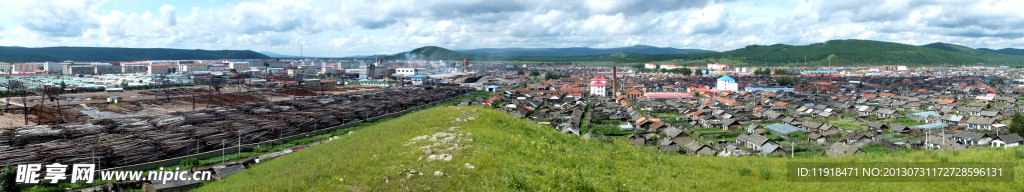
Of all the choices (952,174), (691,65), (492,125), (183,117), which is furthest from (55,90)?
(691,65)

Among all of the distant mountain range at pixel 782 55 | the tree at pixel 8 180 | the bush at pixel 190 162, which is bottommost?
the bush at pixel 190 162

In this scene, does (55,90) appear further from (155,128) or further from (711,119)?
(711,119)

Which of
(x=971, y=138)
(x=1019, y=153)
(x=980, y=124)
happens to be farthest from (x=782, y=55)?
(x=1019, y=153)

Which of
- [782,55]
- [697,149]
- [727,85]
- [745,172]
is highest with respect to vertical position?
[782,55]

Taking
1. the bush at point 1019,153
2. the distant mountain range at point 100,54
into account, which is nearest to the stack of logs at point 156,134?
the bush at point 1019,153

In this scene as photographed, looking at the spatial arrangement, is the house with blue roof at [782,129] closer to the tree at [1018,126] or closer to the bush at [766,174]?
the tree at [1018,126]

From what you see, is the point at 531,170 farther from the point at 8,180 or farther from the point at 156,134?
the point at 156,134
